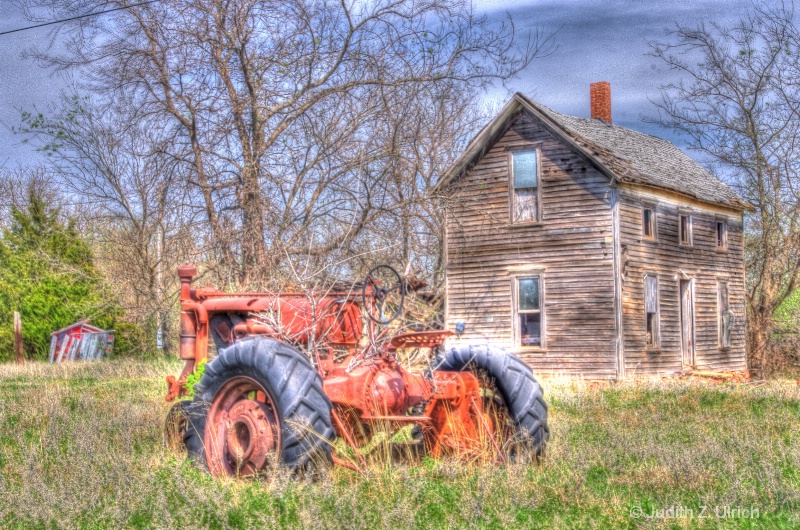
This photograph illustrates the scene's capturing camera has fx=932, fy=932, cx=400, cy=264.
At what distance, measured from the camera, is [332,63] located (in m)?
18.5

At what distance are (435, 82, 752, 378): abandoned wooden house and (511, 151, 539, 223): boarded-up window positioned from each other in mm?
27

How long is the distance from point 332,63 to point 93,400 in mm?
8788

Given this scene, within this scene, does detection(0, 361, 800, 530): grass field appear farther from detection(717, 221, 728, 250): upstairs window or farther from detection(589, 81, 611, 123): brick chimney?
detection(589, 81, 611, 123): brick chimney

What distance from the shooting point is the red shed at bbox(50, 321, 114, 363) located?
27672 mm

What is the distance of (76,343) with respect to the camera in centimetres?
2775

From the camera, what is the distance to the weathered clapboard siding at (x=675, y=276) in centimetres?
2203

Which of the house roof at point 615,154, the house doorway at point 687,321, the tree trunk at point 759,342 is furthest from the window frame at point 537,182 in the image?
the tree trunk at point 759,342

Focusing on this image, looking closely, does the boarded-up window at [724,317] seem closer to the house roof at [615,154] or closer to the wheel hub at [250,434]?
the house roof at [615,154]

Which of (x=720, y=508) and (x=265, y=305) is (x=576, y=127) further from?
(x=720, y=508)

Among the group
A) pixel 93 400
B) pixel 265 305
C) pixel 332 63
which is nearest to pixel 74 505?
pixel 265 305

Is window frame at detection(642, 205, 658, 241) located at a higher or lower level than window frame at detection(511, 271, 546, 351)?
higher

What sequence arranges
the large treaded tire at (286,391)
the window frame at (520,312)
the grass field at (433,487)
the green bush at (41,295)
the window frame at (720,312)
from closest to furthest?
the grass field at (433,487), the large treaded tire at (286,391), the window frame at (520,312), the window frame at (720,312), the green bush at (41,295)

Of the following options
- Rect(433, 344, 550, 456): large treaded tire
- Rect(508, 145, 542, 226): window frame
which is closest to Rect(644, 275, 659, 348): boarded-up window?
Rect(508, 145, 542, 226): window frame

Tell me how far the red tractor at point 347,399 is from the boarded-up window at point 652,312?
1559 cm
